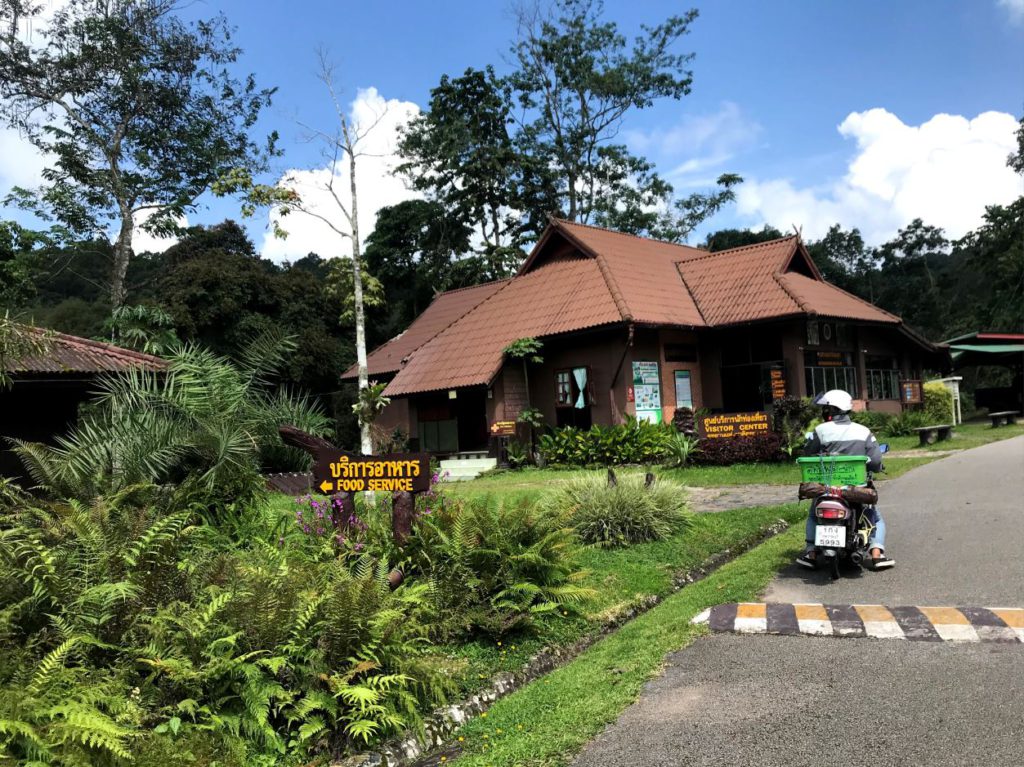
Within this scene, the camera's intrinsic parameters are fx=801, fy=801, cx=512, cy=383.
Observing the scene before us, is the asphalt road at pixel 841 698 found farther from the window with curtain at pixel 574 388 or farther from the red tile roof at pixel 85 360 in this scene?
the window with curtain at pixel 574 388

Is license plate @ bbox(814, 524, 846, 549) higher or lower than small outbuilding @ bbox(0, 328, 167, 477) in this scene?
lower

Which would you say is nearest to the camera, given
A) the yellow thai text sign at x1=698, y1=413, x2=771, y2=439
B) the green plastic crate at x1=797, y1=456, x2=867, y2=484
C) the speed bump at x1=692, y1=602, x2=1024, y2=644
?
the speed bump at x1=692, y1=602, x2=1024, y2=644

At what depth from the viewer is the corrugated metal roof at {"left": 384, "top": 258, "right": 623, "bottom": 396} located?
22.2 metres

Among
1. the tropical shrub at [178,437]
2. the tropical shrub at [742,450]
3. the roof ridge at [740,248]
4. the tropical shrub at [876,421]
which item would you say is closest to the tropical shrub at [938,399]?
the tropical shrub at [876,421]

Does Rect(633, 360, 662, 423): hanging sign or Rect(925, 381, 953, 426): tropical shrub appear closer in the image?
Rect(633, 360, 662, 423): hanging sign

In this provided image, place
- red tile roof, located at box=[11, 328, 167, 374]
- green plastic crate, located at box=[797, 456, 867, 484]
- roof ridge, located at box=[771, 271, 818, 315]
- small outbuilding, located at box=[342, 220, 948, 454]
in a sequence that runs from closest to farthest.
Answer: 1. green plastic crate, located at box=[797, 456, 867, 484]
2. red tile roof, located at box=[11, 328, 167, 374]
3. roof ridge, located at box=[771, 271, 818, 315]
4. small outbuilding, located at box=[342, 220, 948, 454]

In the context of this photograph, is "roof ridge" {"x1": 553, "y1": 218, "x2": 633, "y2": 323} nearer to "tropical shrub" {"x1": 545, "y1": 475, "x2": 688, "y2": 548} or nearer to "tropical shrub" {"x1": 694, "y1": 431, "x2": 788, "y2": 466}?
"tropical shrub" {"x1": 694, "y1": 431, "x2": 788, "y2": 466}

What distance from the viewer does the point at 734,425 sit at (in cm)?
1722

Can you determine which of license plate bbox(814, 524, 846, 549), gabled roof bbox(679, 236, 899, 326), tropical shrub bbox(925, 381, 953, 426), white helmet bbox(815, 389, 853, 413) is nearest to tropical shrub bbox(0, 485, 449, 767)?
license plate bbox(814, 524, 846, 549)

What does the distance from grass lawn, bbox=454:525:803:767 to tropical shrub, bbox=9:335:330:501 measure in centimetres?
322

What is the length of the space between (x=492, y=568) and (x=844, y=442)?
3.42 m

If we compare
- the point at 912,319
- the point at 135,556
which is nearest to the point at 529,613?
the point at 135,556

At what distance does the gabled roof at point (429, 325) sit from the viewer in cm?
2883

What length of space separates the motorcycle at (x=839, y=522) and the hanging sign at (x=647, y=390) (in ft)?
45.5
